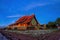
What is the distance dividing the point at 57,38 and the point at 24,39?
78 cm

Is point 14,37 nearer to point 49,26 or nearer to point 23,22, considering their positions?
point 23,22

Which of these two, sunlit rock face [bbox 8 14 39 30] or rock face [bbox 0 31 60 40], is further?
rock face [bbox 0 31 60 40]

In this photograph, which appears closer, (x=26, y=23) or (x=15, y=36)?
(x=26, y=23)

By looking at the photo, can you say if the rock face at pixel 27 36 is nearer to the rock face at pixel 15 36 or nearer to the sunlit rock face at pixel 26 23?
the rock face at pixel 15 36

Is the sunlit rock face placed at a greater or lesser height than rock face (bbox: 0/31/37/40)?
greater

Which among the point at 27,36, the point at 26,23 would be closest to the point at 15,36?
the point at 27,36

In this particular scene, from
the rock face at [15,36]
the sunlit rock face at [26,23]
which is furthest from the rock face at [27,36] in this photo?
the sunlit rock face at [26,23]

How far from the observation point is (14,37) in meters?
4.35

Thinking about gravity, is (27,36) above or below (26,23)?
below

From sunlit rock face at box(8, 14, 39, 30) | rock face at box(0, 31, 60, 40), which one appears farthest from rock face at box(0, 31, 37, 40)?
sunlit rock face at box(8, 14, 39, 30)

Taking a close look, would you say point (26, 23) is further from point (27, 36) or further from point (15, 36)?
point (15, 36)

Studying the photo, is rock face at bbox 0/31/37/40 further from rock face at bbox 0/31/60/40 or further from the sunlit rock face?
the sunlit rock face

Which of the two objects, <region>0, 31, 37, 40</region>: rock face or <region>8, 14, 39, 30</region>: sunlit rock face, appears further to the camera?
<region>0, 31, 37, 40</region>: rock face

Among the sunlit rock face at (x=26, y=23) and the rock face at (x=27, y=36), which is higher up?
the sunlit rock face at (x=26, y=23)
